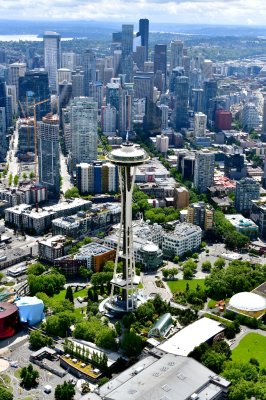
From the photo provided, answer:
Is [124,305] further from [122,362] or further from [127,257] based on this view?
[122,362]

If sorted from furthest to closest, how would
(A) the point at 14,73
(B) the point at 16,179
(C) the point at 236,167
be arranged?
(A) the point at 14,73 < (C) the point at 236,167 < (B) the point at 16,179

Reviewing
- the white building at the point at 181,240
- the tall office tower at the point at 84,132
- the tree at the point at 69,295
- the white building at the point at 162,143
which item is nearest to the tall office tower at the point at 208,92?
the white building at the point at 162,143

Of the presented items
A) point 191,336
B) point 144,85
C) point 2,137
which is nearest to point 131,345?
point 191,336

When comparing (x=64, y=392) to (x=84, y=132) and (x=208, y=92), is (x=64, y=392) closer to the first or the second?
(x=84, y=132)

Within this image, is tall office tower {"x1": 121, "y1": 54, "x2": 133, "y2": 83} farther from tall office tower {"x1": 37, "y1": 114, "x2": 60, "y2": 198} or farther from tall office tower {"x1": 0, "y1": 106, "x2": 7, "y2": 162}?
tall office tower {"x1": 37, "y1": 114, "x2": 60, "y2": 198}

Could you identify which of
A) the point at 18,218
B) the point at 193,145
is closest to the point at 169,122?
the point at 193,145

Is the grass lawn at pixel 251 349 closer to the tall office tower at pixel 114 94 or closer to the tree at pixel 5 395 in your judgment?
the tree at pixel 5 395

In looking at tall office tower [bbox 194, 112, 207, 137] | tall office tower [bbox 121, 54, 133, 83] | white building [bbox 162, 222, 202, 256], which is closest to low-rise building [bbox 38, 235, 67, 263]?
white building [bbox 162, 222, 202, 256]
